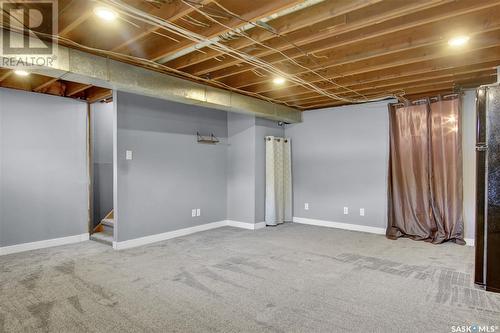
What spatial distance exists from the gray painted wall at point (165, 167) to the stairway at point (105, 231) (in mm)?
515

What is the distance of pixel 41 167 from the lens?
171 inches

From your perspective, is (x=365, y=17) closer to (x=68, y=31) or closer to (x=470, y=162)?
(x=68, y=31)

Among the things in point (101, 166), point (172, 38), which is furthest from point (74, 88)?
point (172, 38)

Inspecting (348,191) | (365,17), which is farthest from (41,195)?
(348,191)

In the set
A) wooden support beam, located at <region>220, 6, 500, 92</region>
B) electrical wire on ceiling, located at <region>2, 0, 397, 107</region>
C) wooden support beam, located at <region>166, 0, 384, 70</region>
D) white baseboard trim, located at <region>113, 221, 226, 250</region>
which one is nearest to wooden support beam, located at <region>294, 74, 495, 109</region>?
electrical wire on ceiling, located at <region>2, 0, 397, 107</region>

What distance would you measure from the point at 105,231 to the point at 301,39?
4.33m

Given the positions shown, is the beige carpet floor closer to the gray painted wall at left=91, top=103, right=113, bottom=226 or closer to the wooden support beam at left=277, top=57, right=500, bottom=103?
the gray painted wall at left=91, top=103, right=113, bottom=226

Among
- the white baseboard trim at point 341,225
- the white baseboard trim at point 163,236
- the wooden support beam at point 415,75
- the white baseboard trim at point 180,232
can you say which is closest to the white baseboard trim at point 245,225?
the white baseboard trim at point 180,232

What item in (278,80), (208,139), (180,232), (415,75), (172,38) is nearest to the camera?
(172,38)

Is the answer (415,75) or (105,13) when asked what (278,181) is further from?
(105,13)

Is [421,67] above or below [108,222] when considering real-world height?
above

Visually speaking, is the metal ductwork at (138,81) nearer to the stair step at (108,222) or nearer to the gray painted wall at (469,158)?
the stair step at (108,222)

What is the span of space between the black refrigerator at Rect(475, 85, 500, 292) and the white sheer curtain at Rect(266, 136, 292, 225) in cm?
339

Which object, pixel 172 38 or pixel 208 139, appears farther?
pixel 208 139
